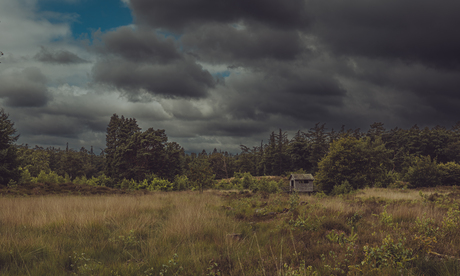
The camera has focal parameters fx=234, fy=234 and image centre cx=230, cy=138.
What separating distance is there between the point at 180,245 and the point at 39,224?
13.0ft

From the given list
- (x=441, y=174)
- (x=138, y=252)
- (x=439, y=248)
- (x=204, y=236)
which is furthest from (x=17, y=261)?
(x=441, y=174)

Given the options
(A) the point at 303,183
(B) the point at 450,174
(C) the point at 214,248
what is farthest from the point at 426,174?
(C) the point at 214,248

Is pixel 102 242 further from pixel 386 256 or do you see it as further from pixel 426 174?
pixel 426 174

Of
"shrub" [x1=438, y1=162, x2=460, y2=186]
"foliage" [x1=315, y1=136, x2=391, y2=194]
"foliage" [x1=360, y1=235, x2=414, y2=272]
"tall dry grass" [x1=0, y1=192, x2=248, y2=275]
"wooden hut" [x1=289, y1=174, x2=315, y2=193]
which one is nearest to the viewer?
"foliage" [x1=360, y1=235, x2=414, y2=272]

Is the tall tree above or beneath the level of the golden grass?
above

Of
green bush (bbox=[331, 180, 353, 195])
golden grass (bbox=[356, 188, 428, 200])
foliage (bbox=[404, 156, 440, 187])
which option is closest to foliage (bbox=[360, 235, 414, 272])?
golden grass (bbox=[356, 188, 428, 200])

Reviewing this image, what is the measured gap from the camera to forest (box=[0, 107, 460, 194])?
99.1 feet

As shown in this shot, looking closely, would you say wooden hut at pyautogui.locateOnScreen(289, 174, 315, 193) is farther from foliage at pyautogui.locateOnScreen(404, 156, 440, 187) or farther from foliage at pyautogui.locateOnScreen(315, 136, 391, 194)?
foliage at pyautogui.locateOnScreen(404, 156, 440, 187)

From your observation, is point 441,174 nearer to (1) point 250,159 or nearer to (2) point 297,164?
(2) point 297,164

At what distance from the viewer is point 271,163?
257 feet

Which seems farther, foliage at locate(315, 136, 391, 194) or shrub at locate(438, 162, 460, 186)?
shrub at locate(438, 162, 460, 186)

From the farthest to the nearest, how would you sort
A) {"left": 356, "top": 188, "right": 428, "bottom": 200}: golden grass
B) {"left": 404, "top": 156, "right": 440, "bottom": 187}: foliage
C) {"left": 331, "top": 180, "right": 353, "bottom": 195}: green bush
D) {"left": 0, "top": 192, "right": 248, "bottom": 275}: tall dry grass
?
1. {"left": 404, "top": 156, "right": 440, "bottom": 187}: foliage
2. {"left": 331, "top": 180, "right": 353, "bottom": 195}: green bush
3. {"left": 356, "top": 188, "right": 428, "bottom": 200}: golden grass
4. {"left": 0, "top": 192, "right": 248, "bottom": 275}: tall dry grass

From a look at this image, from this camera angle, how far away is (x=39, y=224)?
592 cm

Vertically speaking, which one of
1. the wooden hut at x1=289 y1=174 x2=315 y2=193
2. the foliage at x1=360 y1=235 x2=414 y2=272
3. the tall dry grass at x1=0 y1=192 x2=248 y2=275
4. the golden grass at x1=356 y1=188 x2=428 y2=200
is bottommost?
the wooden hut at x1=289 y1=174 x2=315 y2=193
